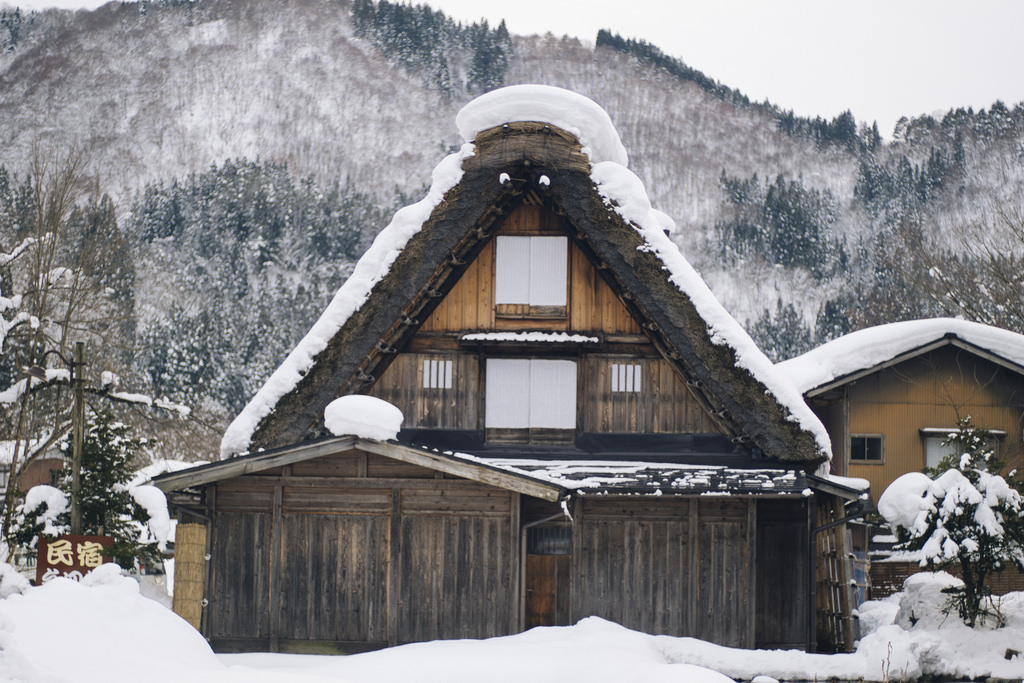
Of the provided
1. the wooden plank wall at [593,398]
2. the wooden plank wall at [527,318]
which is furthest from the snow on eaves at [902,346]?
the wooden plank wall at [527,318]

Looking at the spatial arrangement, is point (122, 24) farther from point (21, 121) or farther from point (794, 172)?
point (794, 172)

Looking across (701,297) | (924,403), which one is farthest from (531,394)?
(924,403)

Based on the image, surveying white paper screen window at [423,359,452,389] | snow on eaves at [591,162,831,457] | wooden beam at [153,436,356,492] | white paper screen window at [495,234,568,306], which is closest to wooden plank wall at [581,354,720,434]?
snow on eaves at [591,162,831,457]

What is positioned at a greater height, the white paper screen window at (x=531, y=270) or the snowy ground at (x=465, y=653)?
the white paper screen window at (x=531, y=270)

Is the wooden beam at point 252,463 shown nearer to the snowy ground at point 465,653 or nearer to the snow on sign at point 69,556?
the snow on sign at point 69,556

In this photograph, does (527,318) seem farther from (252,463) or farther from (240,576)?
(240,576)

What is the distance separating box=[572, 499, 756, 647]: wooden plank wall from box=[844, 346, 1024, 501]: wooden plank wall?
7601mm

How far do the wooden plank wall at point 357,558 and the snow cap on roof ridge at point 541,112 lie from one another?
5.08 m

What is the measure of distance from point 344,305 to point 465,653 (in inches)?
196

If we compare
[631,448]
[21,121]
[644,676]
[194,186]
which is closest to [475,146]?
[631,448]

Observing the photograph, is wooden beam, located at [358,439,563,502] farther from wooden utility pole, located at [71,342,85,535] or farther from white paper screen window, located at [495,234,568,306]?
wooden utility pole, located at [71,342,85,535]

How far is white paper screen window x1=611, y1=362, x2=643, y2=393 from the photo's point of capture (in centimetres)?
1264

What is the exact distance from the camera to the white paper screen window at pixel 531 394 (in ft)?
41.5

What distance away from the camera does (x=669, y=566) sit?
11695 mm
